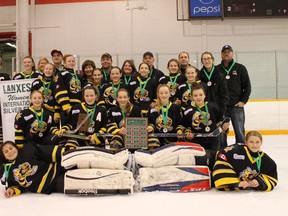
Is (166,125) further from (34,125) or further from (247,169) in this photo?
(34,125)

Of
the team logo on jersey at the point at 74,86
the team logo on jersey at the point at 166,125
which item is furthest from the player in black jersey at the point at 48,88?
the team logo on jersey at the point at 166,125

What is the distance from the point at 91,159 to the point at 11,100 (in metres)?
1.94

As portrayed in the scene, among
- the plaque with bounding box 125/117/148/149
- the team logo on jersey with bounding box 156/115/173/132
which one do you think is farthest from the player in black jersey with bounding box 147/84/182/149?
the plaque with bounding box 125/117/148/149

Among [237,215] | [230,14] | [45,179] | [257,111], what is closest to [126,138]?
[45,179]

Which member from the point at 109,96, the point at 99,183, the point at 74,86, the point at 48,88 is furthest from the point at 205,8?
the point at 99,183

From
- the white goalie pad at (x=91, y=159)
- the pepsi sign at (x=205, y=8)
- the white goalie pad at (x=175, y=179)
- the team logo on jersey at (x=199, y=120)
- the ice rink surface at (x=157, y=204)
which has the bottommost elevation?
the ice rink surface at (x=157, y=204)

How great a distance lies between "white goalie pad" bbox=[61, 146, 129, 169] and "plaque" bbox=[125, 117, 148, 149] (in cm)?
37

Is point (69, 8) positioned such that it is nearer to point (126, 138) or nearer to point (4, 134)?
point (4, 134)

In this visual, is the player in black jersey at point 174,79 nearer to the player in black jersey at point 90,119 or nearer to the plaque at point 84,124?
the player in black jersey at point 90,119

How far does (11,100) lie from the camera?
3.89 metres

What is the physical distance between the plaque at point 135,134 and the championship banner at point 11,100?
1.64m

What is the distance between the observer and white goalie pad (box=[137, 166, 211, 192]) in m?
2.47

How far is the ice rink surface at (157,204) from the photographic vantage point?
77.9 inches

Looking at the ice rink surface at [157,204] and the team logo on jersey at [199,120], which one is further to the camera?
the team logo on jersey at [199,120]
